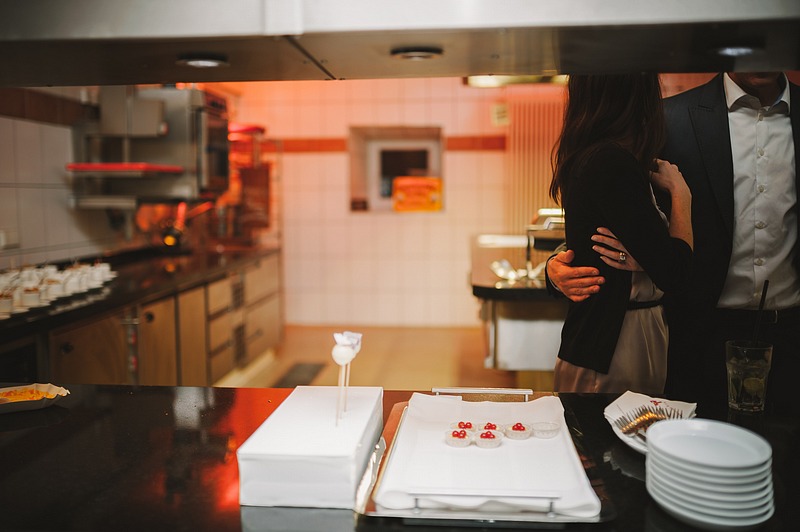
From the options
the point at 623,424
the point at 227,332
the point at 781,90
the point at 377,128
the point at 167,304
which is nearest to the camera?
the point at 623,424

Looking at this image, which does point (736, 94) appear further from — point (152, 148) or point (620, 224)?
point (152, 148)

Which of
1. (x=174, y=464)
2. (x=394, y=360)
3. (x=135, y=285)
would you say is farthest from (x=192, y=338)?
(x=174, y=464)

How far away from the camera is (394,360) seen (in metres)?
5.48

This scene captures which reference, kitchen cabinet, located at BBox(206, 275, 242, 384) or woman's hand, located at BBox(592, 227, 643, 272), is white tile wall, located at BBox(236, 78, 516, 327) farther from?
woman's hand, located at BBox(592, 227, 643, 272)

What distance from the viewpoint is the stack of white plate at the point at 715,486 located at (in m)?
0.98

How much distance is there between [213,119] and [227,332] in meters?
1.42

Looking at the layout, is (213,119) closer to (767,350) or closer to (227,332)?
(227,332)

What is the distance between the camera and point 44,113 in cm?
373

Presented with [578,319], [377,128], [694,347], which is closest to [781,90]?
[694,347]

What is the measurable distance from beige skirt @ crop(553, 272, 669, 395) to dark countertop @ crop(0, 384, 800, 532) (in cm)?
20

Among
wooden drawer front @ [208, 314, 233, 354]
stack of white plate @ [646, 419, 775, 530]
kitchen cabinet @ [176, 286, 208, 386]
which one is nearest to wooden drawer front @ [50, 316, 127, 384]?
kitchen cabinet @ [176, 286, 208, 386]

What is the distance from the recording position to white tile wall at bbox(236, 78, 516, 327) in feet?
21.6

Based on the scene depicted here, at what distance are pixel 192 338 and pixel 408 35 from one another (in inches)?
122

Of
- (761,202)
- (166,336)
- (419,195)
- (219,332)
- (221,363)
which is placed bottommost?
(221,363)
